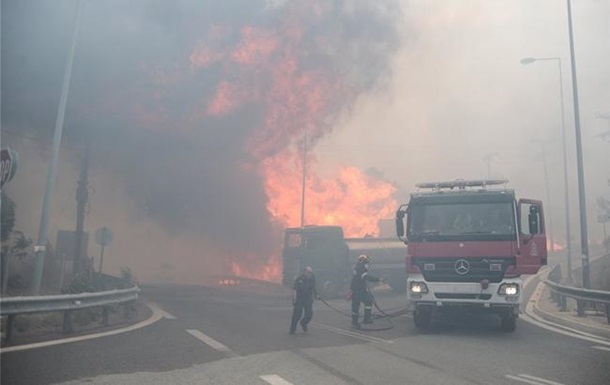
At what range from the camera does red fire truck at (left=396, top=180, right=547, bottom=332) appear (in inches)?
380

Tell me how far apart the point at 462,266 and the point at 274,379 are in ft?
17.2

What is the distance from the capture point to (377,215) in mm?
39188

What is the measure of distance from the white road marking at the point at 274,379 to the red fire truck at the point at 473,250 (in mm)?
4752

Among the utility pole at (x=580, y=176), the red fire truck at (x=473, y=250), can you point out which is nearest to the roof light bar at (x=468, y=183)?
the red fire truck at (x=473, y=250)

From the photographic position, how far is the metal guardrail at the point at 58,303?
784 cm

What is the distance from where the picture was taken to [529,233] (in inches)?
397

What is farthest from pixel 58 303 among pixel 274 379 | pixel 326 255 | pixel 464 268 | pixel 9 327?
pixel 326 255

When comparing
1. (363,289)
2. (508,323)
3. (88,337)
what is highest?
(363,289)

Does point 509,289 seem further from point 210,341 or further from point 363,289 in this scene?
point 210,341

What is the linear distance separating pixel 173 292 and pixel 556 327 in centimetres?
1542

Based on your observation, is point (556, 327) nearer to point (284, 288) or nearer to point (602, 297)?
point (602, 297)

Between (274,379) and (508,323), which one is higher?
(508,323)

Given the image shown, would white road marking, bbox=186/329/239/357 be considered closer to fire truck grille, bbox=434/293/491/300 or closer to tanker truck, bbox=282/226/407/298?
fire truck grille, bbox=434/293/491/300

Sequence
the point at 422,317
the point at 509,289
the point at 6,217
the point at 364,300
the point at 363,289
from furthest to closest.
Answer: the point at 6,217
the point at 363,289
the point at 364,300
the point at 422,317
the point at 509,289
